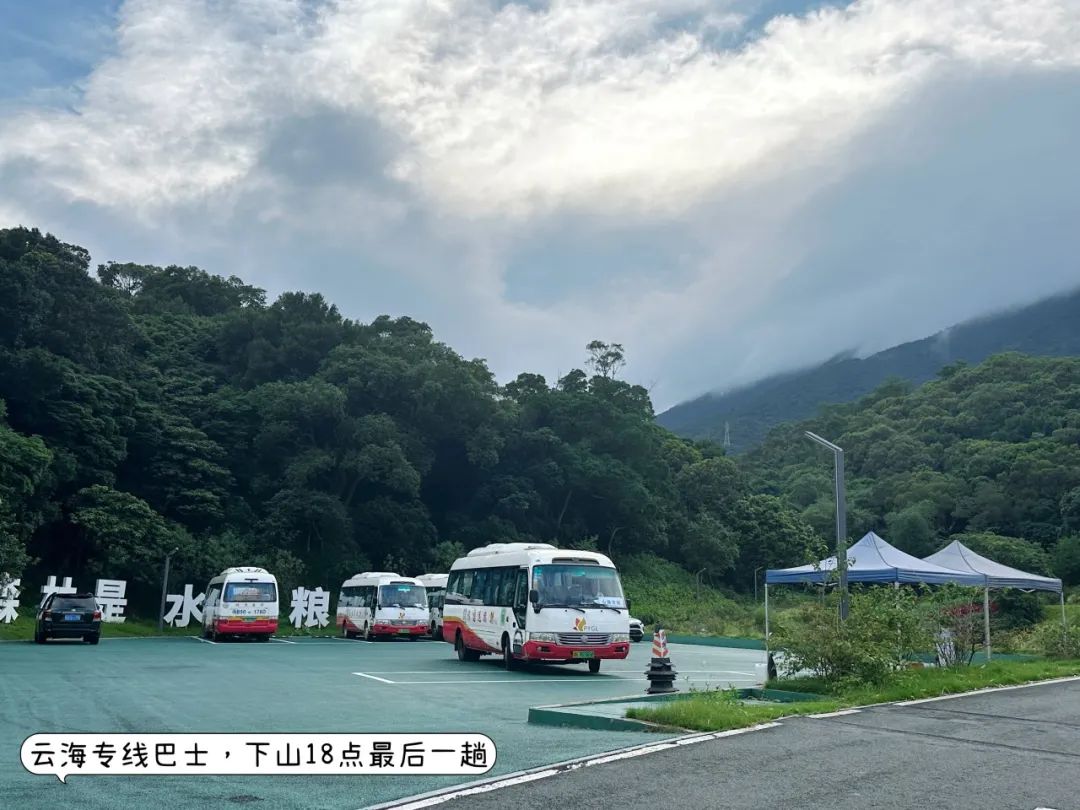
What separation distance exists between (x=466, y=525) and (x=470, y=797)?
45.2m

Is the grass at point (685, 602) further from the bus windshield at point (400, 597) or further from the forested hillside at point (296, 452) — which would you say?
the bus windshield at point (400, 597)

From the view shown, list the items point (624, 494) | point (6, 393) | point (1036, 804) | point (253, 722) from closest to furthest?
point (1036, 804), point (253, 722), point (6, 393), point (624, 494)

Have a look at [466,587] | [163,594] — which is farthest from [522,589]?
[163,594]

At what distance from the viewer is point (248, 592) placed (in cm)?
3138

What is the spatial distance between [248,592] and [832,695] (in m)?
22.7

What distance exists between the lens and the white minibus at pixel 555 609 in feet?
60.8

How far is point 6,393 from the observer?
38.9 meters

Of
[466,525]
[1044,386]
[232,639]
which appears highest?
[1044,386]

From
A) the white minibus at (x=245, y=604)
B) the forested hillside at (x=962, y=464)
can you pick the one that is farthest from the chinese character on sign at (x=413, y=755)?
the forested hillside at (x=962, y=464)

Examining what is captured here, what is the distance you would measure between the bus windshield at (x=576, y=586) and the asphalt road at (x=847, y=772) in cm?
808

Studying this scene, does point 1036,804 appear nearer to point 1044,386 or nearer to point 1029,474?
point 1029,474

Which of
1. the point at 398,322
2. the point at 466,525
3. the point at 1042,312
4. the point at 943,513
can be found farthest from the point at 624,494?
the point at 1042,312

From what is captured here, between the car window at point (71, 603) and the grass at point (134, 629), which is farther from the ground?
the car window at point (71, 603)

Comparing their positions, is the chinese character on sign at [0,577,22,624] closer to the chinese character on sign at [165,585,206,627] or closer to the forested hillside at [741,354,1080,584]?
the chinese character on sign at [165,585,206,627]
